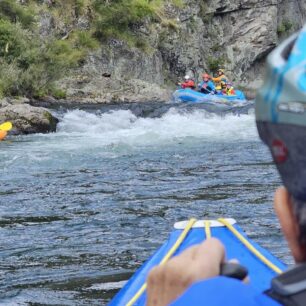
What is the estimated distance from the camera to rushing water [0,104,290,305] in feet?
13.8

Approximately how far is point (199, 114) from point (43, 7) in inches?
345

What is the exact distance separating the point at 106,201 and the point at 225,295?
553 cm

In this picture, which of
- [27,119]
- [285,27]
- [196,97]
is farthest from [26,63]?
[285,27]

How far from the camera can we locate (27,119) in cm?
1291

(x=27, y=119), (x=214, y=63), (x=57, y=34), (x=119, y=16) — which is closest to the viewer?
(x=27, y=119)

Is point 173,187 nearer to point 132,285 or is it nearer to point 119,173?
point 119,173

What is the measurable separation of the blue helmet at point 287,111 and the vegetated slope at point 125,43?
1566 centimetres

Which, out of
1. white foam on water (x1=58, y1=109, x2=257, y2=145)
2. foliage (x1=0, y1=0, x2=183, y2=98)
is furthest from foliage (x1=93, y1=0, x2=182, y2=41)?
white foam on water (x1=58, y1=109, x2=257, y2=145)

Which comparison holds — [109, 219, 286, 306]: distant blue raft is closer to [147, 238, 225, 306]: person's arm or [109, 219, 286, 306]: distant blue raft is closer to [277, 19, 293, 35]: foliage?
[147, 238, 225, 306]: person's arm

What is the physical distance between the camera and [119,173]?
25.9 ft

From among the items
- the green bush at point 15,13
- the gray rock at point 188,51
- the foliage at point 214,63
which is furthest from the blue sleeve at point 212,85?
the foliage at point 214,63

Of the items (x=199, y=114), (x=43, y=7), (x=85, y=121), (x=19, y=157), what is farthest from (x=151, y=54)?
(x=19, y=157)

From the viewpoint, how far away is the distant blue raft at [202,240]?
239 centimetres

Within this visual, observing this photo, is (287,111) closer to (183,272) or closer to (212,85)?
(183,272)
